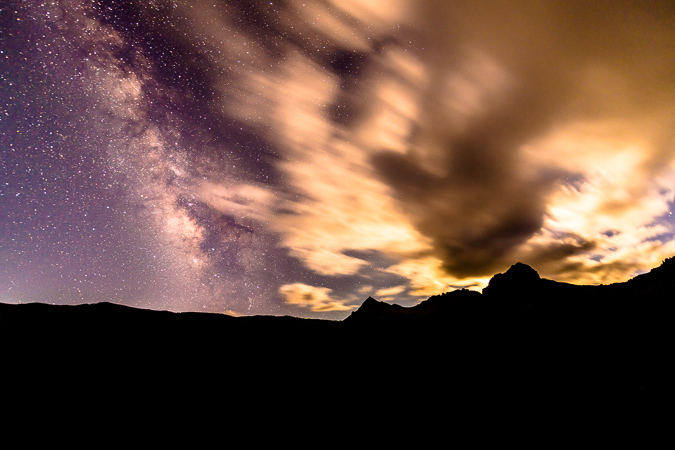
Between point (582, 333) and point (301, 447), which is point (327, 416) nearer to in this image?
point (301, 447)

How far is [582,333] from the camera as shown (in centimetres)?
3020

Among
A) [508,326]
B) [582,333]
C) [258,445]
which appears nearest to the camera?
[258,445]

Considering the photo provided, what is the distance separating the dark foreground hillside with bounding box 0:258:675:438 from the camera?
59.7 feet

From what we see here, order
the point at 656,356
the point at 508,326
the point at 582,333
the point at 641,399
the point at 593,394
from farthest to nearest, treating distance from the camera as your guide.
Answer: the point at 508,326 < the point at 582,333 < the point at 656,356 < the point at 593,394 < the point at 641,399

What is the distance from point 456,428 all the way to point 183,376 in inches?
870

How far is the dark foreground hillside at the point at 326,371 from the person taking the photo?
1820 centimetres

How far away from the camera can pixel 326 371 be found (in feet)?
84.5

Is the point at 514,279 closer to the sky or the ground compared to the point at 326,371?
closer to the sky

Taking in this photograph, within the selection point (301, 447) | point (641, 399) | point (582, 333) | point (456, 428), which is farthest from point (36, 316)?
point (582, 333)

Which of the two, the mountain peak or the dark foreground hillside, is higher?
the mountain peak

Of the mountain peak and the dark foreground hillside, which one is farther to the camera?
the mountain peak

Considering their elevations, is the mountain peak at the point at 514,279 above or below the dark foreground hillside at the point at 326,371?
above

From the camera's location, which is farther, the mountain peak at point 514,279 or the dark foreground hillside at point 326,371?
the mountain peak at point 514,279

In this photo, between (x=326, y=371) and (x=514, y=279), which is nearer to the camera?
(x=326, y=371)
